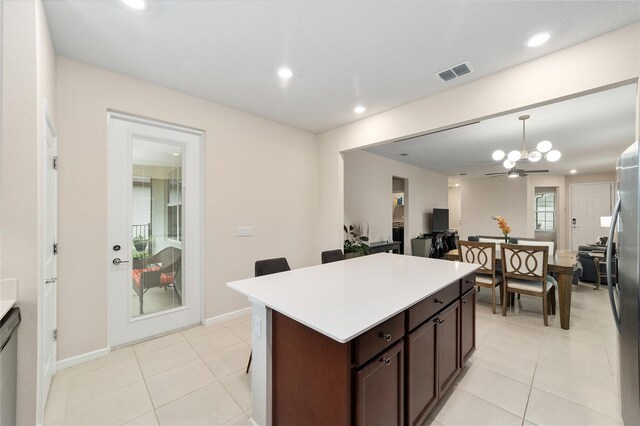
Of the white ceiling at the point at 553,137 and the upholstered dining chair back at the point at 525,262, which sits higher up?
the white ceiling at the point at 553,137

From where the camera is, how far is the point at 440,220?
317 inches

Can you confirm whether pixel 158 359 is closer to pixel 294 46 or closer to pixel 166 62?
pixel 166 62

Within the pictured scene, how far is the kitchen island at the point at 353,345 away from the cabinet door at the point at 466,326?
25 mm

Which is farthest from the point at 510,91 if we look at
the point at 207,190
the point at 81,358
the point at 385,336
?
the point at 81,358

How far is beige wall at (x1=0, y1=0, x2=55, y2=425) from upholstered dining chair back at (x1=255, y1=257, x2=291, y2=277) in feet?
4.31

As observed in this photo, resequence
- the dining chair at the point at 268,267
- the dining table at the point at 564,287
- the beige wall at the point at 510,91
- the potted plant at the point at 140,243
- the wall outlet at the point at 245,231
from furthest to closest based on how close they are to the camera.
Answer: the wall outlet at the point at 245,231 → the dining table at the point at 564,287 → the potted plant at the point at 140,243 → the dining chair at the point at 268,267 → the beige wall at the point at 510,91

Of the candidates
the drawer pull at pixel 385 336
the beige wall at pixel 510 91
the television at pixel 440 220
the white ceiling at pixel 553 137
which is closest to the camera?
the drawer pull at pixel 385 336

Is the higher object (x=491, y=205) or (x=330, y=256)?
(x=491, y=205)

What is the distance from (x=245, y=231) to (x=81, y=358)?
1958mm

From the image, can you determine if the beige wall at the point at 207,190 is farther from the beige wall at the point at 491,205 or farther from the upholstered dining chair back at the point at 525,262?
the beige wall at the point at 491,205

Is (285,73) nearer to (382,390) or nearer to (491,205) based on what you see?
(382,390)

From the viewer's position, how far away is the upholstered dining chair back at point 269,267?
89.6 inches

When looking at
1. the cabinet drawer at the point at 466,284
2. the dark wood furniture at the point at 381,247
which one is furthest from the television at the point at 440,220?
the cabinet drawer at the point at 466,284

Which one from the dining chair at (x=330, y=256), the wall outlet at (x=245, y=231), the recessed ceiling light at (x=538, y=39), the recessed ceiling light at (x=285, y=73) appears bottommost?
the dining chair at (x=330, y=256)
